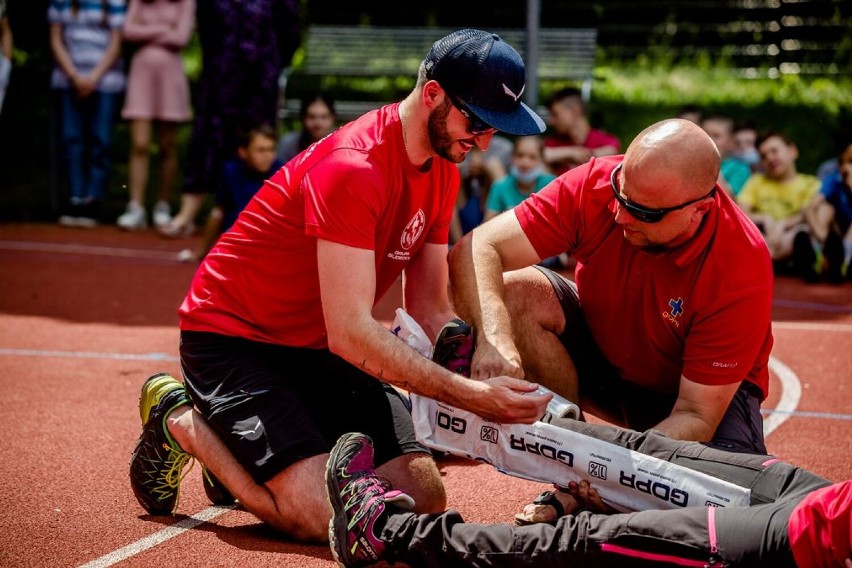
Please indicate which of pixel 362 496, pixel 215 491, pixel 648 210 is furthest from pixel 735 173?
pixel 362 496

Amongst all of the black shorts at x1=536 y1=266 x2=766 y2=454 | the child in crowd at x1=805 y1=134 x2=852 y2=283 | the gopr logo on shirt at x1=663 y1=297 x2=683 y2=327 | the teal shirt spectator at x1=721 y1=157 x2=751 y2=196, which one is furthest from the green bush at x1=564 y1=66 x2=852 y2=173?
the gopr logo on shirt at x1=663 y1=297 x2=683 y2=327

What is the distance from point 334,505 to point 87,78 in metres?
8.67

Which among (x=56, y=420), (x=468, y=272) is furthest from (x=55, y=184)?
(x=468, y=272)

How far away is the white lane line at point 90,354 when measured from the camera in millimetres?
6747

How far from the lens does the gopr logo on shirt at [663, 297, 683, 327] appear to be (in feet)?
13.9

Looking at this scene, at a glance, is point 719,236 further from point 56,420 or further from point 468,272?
point 56,420

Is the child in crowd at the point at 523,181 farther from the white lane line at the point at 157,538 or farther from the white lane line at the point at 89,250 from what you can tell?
the white lane line at the point at 157,538

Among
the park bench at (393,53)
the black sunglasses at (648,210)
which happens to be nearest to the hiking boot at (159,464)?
the black sunglasses at (648,210)

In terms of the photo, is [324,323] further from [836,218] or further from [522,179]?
[836,218]

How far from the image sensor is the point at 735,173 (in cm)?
1150

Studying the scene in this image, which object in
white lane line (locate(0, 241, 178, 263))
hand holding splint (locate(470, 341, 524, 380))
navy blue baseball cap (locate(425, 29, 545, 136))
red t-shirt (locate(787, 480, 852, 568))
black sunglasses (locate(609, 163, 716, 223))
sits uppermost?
navy blue baseball cap (locate(425, 29, 545, 136))

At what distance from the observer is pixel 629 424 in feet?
15.4

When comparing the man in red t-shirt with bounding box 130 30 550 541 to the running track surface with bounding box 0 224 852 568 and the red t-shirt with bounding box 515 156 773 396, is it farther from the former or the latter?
the red t-shirt with bounding box 515 156 773 396

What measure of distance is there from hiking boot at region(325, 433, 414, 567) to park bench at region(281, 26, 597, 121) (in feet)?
33.9
